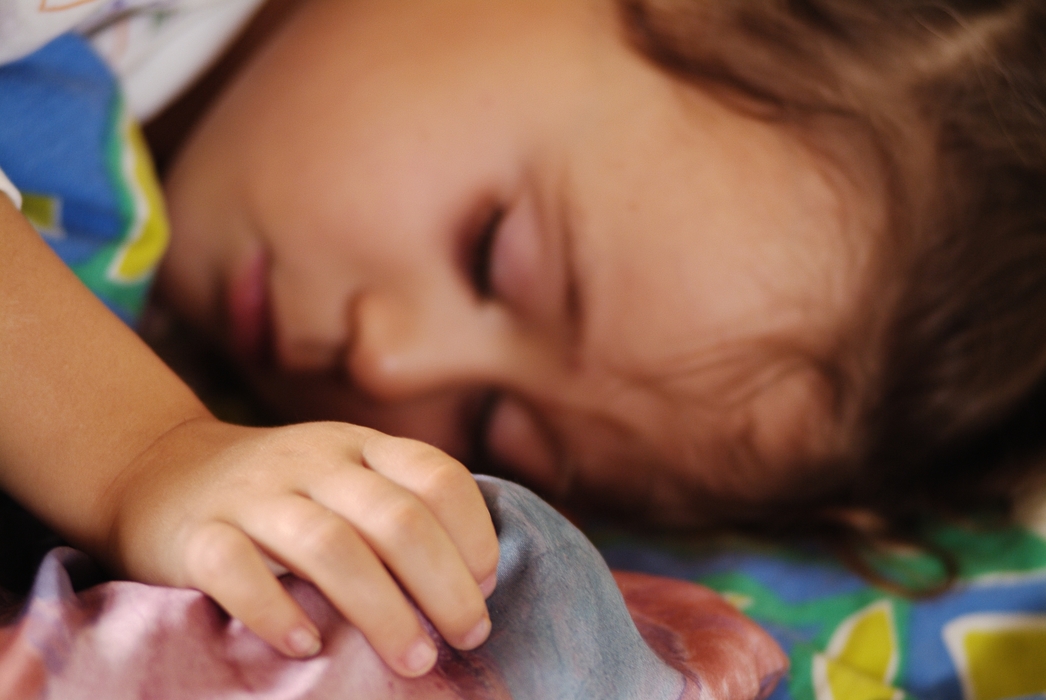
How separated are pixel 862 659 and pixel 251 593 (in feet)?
1.67

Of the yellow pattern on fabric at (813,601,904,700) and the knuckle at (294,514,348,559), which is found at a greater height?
the knuckle at (294,514,348,559)

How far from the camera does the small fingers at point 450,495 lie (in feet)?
1.09

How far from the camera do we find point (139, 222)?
670 millimetres

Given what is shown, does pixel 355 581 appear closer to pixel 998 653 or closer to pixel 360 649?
pixel 360 649

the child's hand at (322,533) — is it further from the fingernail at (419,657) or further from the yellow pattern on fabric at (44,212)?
the yellow pattern on fabric at (44,212)

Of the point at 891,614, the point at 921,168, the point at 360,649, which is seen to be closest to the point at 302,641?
the point at 360,649

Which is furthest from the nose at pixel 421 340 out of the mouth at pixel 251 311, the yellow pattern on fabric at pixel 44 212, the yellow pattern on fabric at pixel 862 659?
the yellow pattern on fabric at pixel 862 659

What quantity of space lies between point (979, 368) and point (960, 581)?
9.1 inches

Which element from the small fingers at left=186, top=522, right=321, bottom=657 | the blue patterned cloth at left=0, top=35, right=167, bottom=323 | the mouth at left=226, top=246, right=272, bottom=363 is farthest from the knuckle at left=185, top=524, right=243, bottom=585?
the mouth at left=226, top=246, right=272, bottom=363

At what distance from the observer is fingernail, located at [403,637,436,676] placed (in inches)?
12.4

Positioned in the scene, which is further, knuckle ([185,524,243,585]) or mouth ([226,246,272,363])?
mouth ([226,246,272,363])

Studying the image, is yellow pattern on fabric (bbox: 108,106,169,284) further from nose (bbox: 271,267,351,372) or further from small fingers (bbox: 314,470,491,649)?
small fingers (bbox: 314,470,491,649)

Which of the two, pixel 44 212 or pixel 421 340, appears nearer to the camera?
pixel 44 212

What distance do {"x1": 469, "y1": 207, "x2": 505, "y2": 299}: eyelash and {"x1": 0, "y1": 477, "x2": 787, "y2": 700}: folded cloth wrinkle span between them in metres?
0.37
